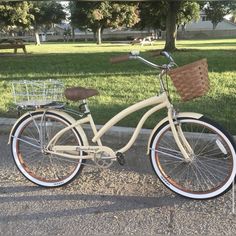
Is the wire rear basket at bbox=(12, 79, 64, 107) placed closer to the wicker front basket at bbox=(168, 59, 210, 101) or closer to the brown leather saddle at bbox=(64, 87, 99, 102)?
the brown leather saddle at bbox=(64, 87, 99, 102)

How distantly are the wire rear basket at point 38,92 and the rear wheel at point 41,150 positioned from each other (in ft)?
0.49

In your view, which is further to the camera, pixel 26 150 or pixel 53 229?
pixel 26 150

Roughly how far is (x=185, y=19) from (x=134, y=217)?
106 ft

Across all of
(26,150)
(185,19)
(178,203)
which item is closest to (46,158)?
(26,150)

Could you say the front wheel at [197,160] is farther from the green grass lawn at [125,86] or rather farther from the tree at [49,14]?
the tree at [49,14]

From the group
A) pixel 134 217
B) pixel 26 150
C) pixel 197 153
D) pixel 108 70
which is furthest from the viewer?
pixel 108 70

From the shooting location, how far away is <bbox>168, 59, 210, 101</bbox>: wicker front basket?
11.7ft

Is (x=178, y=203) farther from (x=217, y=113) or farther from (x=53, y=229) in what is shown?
(x=217, y=113)

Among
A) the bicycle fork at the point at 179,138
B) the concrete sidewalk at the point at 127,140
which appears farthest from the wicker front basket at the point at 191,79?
the concrete sidewalk at the point at 127,140

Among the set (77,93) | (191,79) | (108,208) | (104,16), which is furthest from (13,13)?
(191,79)

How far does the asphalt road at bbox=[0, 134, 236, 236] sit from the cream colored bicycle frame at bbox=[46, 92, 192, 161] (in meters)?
0.38

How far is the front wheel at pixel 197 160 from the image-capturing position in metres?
3.77

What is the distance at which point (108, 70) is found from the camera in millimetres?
11594

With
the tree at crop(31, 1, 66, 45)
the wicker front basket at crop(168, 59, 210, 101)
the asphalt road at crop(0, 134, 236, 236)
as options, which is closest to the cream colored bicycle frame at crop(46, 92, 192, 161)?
the wicker front basket at crop(168, 59, 210, 101)
